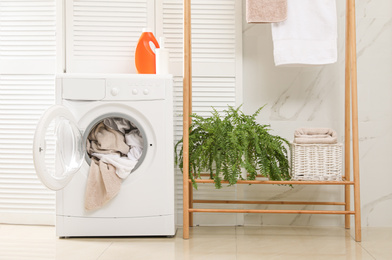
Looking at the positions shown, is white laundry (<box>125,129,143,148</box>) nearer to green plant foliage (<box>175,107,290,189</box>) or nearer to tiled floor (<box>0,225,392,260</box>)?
green plant foliage (<box>175,107,290,189</box>)

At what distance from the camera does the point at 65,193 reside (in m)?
2.32

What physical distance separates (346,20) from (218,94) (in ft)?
2.42

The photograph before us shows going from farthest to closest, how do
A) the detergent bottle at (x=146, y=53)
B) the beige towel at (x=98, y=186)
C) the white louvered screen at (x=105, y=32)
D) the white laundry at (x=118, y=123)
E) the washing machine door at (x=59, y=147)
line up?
the white louvered screen at (x=105, y=32)
the detergent bottle at (x=146, y=53)
the white laundry at (x=118, y=123)
the beige towel at (x=98, y=186)
the washing machine door at (x=59, y=147)

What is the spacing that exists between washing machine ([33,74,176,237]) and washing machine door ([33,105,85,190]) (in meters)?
0.06

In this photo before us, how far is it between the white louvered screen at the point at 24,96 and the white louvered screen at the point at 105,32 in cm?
14

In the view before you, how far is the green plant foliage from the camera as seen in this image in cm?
228

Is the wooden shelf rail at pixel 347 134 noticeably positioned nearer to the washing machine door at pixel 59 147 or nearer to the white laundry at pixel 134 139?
the white laundry at pixel 134 139

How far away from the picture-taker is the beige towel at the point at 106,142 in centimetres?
234

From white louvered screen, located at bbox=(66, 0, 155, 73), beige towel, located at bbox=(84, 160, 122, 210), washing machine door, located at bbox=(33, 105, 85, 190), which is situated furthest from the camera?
white louvered screen, located at bbox=(66, 0, 155, 73)

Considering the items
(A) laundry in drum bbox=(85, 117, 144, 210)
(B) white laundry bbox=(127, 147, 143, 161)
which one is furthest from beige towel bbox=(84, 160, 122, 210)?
(B) white laundry bbox=(127, 147, 143, 161)

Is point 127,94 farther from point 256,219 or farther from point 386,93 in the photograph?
point 386,93

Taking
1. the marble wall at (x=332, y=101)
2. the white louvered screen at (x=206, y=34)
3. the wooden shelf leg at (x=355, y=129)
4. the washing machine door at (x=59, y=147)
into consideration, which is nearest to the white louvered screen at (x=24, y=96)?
the washing machine door at (x=59, y=147)

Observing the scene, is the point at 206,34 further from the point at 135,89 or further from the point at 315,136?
the point at 315,136

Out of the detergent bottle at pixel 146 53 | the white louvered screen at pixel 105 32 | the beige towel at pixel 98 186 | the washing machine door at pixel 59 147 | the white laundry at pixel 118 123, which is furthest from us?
the white louvered screen at pixel 105 32
